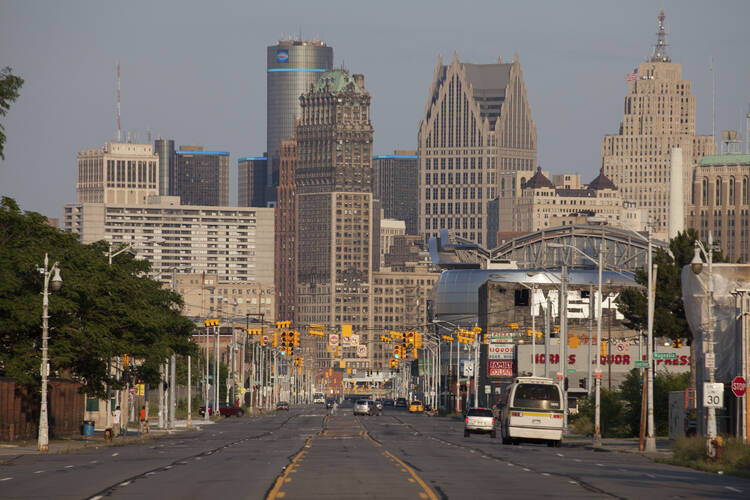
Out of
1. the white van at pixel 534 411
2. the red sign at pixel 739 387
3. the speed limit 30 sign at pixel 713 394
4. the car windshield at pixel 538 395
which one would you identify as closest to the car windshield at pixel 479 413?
the white van at pixel 534 411

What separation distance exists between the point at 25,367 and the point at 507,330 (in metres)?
115

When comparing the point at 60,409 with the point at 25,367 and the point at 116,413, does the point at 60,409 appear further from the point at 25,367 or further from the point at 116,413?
the point at 25,367

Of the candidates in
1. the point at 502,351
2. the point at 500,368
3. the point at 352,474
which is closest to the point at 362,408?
the point at 502,351

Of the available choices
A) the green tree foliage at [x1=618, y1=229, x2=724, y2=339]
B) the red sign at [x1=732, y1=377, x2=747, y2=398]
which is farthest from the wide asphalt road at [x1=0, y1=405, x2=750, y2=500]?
the green tree foliage at [x1=618, y1=229, x2=724, y2=339]

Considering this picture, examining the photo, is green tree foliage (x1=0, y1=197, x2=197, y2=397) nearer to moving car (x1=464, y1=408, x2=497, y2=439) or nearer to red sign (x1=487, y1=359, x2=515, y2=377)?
moving car (x1=464, y1=408, x2=497, y2=439)

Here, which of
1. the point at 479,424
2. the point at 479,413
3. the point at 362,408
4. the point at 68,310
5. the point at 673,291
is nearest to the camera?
the point at 68,310

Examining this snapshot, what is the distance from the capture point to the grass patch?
42.6 metres

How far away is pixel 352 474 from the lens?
122 feet

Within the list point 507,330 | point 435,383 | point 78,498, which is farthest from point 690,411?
point 435,383

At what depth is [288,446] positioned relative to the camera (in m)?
58.7

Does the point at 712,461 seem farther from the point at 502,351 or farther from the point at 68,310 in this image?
the point at 502,351

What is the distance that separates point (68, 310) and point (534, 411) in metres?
21.3

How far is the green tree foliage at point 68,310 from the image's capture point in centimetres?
6128

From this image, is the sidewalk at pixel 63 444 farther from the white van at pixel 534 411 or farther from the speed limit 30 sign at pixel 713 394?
the speed limit 30 sign at pixel 713 394
